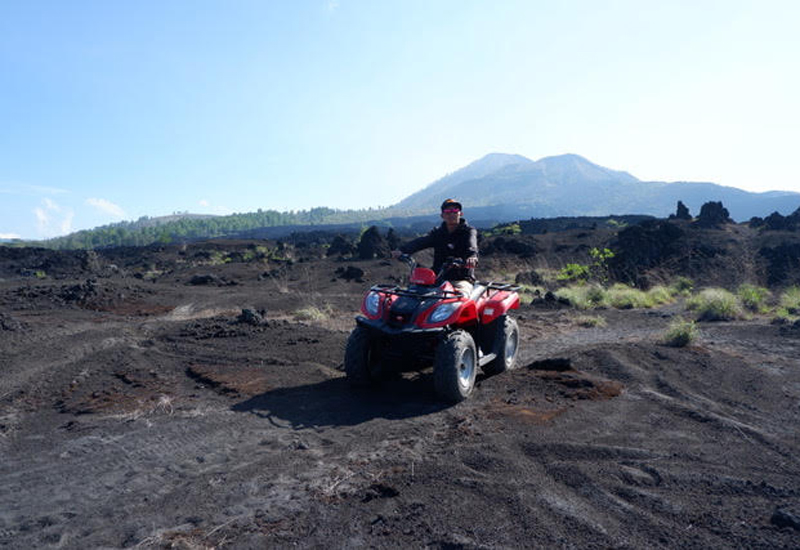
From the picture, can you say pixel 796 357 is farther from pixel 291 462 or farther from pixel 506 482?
pixel 291 462

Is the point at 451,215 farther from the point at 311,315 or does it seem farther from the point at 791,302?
the point at 791,302

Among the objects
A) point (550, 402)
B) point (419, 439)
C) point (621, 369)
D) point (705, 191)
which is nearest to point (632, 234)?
point (621, 369)

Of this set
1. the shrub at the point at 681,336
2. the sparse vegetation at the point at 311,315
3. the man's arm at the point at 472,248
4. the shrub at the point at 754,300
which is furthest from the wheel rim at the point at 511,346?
the shrub at the point at 754,300

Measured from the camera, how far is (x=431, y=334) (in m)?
6.00

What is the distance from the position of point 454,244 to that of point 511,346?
5.91 ft

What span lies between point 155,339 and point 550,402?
7306mm

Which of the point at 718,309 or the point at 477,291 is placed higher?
the point at 477,291

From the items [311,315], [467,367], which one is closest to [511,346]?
[467,367]

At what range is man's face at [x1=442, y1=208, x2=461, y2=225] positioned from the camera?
23.0 ft

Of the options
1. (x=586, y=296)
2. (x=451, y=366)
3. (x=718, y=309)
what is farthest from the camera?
(x=586, y=296)

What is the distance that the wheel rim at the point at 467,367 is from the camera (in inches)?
244

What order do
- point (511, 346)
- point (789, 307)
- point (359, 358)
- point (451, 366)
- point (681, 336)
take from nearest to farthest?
1. point (451, 366)
2. point (359, 358)
3. point (511, 346)
4. point (681, 336)
5. point (789, 307)

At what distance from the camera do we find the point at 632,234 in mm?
26844

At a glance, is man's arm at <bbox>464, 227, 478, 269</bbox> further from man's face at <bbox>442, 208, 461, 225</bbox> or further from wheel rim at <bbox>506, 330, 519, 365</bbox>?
wheel rim at <bbox>506, 330, 519, 365</bbox>
